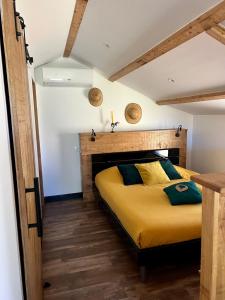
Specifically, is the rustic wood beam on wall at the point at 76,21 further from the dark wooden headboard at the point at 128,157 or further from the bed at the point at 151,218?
the bed at the point at 151,218

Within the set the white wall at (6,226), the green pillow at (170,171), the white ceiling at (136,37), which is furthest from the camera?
the green pillow at (170,171)

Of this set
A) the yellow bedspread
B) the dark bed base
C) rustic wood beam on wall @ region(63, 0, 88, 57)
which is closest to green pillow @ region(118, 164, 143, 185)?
the yellow bedspread

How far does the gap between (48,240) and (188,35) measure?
2.75 metres

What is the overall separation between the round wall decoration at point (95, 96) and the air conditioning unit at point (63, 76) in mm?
191

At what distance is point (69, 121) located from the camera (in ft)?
13.4

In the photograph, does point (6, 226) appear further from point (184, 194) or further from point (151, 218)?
point (184, 194)

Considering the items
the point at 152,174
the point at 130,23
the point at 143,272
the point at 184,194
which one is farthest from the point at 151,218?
the point at 130,23

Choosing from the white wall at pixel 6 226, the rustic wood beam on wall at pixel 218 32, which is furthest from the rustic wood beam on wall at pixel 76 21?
the white wall at pixel 6 226

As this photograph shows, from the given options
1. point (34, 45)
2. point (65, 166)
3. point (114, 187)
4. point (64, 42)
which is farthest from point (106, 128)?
point (34, 45)

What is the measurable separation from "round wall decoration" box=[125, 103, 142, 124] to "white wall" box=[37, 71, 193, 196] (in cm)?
8

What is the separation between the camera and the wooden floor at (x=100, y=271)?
81.2 inches

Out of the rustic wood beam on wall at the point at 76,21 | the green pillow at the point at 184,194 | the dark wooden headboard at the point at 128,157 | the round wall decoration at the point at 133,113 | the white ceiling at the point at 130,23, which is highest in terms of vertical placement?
the rustic wood beam on wall at the point at 76,21

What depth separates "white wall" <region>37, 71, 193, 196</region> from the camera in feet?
13.1

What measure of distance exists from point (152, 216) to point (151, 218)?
49mm
